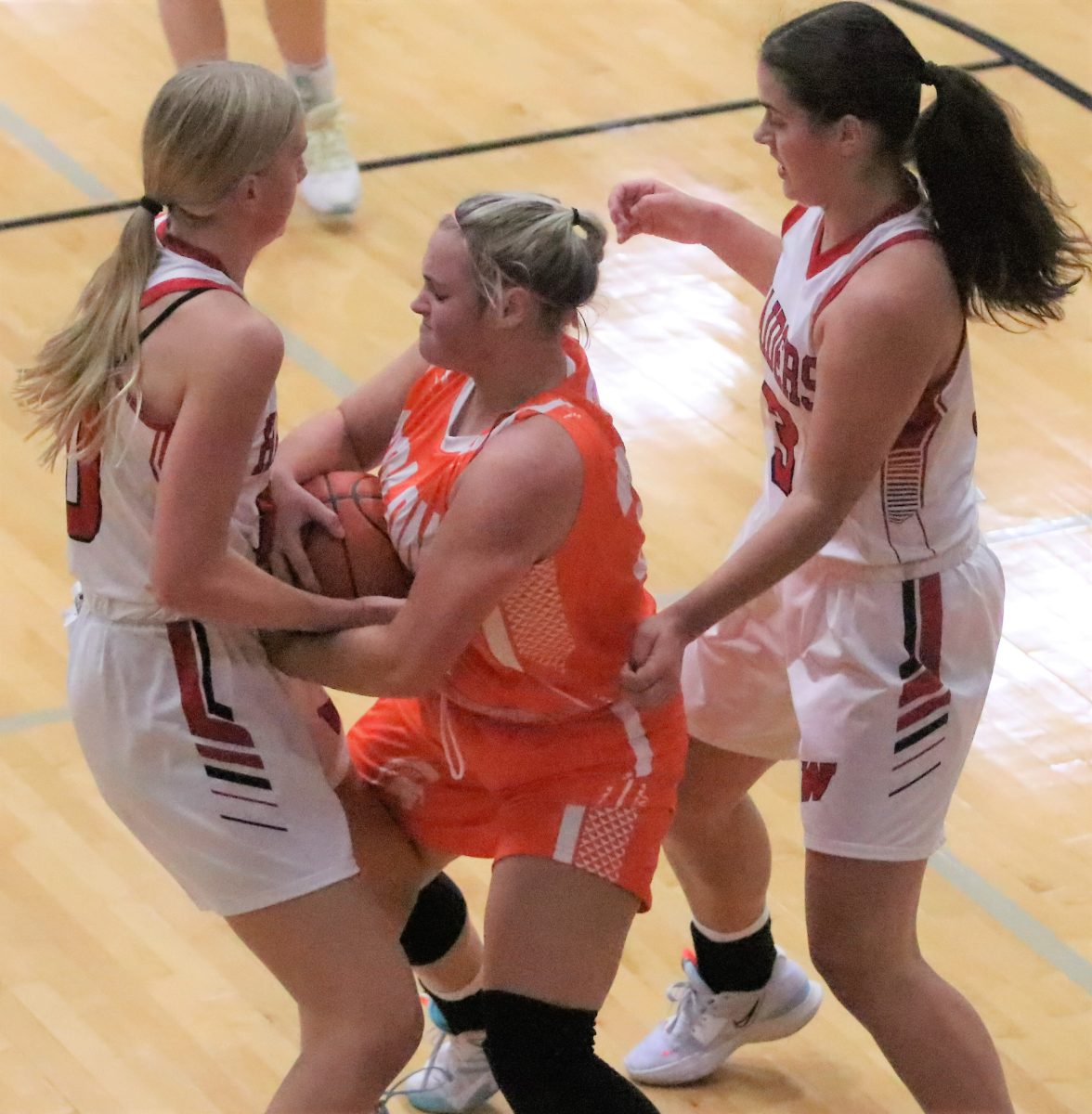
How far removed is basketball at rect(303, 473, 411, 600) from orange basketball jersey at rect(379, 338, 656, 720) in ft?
0.09

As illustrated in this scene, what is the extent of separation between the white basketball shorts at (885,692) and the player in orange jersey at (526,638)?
215mm

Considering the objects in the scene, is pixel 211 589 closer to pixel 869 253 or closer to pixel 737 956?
pixel 869 253

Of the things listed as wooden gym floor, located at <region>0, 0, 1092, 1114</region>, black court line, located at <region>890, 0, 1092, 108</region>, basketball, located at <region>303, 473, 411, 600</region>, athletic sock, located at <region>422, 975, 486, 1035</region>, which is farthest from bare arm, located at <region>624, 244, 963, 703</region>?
black court line, located at <region>890, 0, 1092, 108</region>

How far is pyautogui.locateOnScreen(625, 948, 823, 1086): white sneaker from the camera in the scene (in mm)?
3342

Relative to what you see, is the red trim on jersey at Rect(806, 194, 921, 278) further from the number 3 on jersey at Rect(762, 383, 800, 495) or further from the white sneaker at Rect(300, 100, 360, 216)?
the white sneaker at Rect(300, 100, 360, 216)

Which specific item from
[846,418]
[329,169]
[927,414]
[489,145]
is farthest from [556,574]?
[489,145]

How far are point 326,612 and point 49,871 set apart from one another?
133cm

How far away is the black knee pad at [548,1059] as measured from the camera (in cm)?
268

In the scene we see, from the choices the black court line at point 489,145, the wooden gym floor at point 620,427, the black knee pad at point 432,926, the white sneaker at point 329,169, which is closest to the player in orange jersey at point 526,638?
the black knee pad at point 432,926

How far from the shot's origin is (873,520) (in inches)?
112

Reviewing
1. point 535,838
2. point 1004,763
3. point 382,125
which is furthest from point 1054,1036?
point 382,125

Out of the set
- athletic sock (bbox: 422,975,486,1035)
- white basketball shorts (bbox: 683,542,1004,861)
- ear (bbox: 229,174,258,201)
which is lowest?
athletic sock (bbox: 422,975,486,1035)

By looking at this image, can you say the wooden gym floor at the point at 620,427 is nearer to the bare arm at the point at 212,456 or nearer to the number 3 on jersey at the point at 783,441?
the number 3 on jersey at the point at 783,441

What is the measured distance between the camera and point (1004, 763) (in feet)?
13.4
